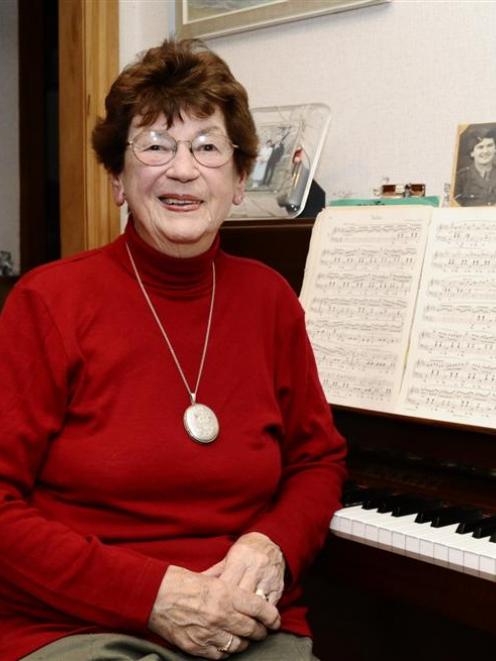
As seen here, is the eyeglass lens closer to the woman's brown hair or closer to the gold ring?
the woman's brown hair

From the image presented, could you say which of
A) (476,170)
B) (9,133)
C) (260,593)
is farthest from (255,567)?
(9,133)

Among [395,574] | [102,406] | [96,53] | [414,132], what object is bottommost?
[395,574]

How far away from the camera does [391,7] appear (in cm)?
223

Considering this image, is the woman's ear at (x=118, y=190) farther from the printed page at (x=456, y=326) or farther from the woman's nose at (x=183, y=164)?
the printed page at (x=456, y=326)

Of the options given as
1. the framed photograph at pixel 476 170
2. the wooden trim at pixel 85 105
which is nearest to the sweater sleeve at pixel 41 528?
the framed photograph at pixel 476 170

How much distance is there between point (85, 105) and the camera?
2768mm

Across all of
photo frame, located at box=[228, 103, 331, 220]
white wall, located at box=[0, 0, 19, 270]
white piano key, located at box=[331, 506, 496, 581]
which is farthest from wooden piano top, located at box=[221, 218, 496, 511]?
white wall, located at box=[0, 0, 19, 270]

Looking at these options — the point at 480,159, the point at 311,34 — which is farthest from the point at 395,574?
the point at 311,34

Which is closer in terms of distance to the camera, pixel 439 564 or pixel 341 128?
pixel 439 564

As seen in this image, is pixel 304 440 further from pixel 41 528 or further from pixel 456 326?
Result: pixel 41 528

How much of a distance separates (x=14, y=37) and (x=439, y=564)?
3.69m

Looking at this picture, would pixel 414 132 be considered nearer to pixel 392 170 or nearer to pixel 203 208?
pixel 392 170

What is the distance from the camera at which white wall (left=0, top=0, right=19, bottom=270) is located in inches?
172

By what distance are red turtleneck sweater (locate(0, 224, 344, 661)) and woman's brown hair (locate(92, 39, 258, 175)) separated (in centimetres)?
18
